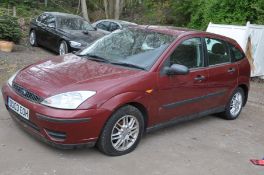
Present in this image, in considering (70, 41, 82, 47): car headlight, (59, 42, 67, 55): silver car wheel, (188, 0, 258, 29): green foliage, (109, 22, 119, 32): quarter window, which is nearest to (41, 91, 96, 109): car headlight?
(70, 41, 82, 47): car headlight

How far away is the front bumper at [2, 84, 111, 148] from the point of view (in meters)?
4.38

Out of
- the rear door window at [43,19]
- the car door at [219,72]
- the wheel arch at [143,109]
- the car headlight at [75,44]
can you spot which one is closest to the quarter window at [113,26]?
the rear door window at [43,19]

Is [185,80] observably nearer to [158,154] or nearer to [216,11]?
[158,154]

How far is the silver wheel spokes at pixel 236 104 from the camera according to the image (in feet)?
23.7

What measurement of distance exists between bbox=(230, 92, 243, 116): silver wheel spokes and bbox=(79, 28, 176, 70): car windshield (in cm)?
218

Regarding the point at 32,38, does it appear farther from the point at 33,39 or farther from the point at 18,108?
the point at 18,108

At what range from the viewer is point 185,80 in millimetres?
5660

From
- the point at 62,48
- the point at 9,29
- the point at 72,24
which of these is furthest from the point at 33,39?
the point at 62,48

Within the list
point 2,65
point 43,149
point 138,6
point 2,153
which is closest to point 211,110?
point 43,149

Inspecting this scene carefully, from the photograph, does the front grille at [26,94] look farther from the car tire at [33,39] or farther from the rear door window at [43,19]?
the car tire at [33,39]

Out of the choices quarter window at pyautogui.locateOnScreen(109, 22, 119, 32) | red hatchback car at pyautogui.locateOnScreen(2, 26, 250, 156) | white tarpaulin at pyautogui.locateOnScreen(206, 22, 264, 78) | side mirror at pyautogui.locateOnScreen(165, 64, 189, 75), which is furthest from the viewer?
quarter window at pyautogui.locateOnScreen(109, 22, 119, 32)

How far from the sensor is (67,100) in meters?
4.46

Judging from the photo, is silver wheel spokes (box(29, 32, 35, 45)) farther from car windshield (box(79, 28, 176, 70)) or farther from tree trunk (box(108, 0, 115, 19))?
tree trunk (box(108, 0, 115, 19))

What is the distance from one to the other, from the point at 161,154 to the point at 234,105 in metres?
2.65
